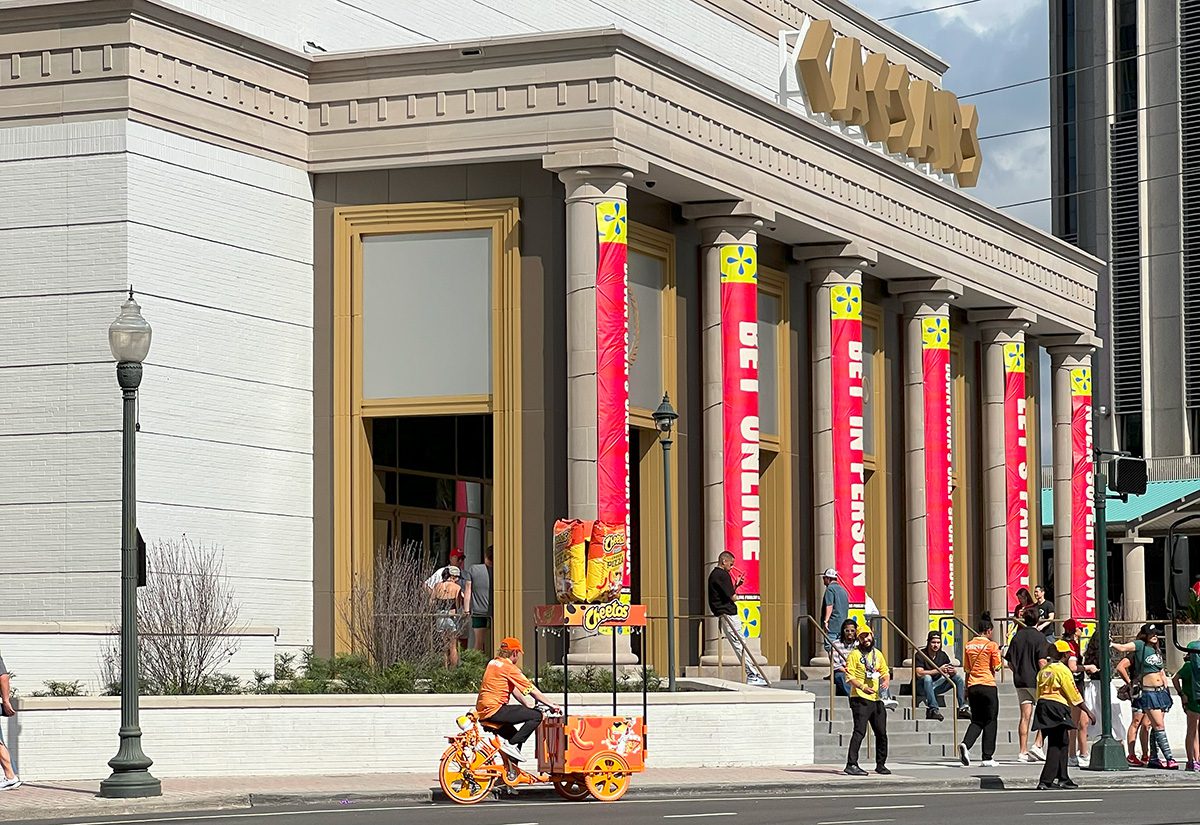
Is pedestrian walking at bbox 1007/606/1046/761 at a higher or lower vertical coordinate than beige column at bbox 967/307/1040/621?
lower

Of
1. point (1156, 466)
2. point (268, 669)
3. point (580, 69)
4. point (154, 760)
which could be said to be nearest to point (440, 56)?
point (580, 69)

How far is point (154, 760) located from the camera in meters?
24.8

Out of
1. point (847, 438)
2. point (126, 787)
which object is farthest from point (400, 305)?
point (126, 787)

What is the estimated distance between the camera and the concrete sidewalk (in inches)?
864

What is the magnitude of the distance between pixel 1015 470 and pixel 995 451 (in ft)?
3.35

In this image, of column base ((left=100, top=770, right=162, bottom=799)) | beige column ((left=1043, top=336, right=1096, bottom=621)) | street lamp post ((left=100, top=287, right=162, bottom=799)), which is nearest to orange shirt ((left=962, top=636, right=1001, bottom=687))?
street lamp post ((left=100, top=287, right=162, bottom=799))

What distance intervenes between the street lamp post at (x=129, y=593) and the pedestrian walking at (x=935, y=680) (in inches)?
505

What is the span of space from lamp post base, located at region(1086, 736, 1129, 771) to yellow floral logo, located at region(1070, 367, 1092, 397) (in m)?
21.5

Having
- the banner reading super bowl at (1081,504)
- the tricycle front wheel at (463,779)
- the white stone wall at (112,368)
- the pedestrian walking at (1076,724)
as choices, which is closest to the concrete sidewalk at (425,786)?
the tricycle front wheel at (463,779)

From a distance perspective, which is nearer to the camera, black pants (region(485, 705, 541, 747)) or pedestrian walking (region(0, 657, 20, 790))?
black pants (region(485, 705, 541, 747))

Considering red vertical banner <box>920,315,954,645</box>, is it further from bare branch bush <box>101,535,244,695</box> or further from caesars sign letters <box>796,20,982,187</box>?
bare branch bush <box>101,535,244,695</box>

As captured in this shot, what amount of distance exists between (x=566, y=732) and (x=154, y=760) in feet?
16.3

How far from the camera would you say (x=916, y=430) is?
137ft

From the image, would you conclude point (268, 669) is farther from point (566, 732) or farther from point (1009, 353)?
point (1009, 353)
